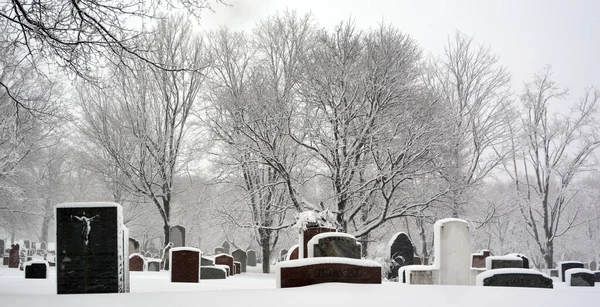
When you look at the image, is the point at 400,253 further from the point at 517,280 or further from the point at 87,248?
the point at 87,248

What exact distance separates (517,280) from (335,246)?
343cm

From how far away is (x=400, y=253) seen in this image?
15.2 m

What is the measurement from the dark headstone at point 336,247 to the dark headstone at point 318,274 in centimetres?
143

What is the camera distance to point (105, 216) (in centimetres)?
822

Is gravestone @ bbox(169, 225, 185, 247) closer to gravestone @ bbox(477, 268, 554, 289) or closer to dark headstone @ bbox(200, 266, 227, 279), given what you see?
dark headstone @ bbox(200, 266, 227, 279)

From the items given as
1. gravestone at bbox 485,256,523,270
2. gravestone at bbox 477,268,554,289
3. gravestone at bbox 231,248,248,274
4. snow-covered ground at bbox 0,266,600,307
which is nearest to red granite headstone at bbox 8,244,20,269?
gravestone at bbox 231,248,248,274

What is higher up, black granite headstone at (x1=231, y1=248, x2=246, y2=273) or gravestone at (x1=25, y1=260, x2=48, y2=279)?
gravestone at (x1=25, y1=260, x2=48, y2=279)

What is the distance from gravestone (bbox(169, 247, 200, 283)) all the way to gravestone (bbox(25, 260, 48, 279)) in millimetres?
4355

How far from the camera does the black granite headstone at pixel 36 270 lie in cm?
1471

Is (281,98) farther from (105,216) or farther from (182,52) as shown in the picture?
(105,216)

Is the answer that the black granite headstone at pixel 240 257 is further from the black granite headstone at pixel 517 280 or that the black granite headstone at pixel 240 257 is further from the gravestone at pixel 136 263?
the black granite headstone at pixel 517 280

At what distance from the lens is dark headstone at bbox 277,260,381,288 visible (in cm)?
775

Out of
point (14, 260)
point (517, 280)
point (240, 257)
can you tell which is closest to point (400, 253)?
point (517, 280)

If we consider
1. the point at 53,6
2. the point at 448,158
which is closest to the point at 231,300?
the point at 53,6
